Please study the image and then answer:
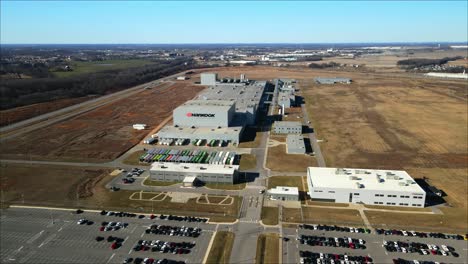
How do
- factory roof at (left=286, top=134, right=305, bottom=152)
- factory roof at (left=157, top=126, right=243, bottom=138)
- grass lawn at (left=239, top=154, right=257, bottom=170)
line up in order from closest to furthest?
grass lawn at (left=239, top=154, right=257, bottom=170), factory roof at (left=286, top=134, right=305, bottom=152), factory roof at (left=157, top=126, right=243, bottom=138)

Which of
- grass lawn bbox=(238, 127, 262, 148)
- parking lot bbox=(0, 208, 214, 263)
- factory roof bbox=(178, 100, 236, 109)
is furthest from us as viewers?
factory roof bbox=(178, 100, 236, 109)

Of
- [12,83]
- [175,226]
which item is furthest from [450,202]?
[12,83]

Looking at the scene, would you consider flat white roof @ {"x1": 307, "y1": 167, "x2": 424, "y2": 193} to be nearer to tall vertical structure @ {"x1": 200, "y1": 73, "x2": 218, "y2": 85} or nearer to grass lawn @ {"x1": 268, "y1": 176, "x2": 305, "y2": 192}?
grass lawn @ {"x1": 268, "y1": 176, "x2": 305, "y2": 192}

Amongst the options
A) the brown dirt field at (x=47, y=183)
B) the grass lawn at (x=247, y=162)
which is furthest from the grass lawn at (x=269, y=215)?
the brown dirt field at (x=47, y=183)

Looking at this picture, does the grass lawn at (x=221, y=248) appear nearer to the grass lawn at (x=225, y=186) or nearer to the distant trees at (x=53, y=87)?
the grass lawn at (x=225, y=186)

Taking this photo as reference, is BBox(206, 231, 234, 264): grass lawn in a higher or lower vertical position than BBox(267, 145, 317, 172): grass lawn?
lower

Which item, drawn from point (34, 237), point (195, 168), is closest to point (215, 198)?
point (195, 168)

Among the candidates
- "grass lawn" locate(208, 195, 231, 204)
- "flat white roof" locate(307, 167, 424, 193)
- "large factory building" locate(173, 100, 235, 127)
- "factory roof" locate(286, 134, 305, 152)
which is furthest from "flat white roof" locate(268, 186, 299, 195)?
"large factory building" locate(173, 100, 235, 127)

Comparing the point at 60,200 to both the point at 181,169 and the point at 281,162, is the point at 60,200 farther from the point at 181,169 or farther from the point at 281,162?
the point at 281,162
